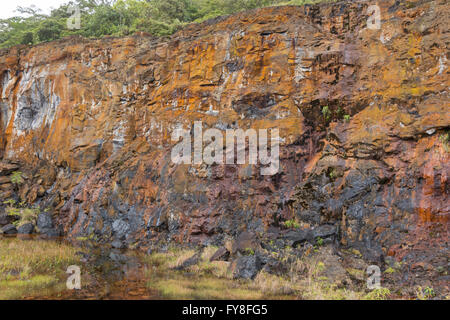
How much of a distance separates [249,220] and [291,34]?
922 centimetres

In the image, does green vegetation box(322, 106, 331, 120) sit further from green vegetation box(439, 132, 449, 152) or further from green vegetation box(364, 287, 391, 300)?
green vegetation box(364, 287, 391, 300)

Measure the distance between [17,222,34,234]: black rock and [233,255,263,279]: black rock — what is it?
12786 millimetres

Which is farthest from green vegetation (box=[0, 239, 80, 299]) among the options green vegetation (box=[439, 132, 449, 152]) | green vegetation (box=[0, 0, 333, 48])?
green vegetation (box=[0, 0, 333, 48])

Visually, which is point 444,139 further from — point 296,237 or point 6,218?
point 6,218

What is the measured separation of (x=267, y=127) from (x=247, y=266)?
6.85 m

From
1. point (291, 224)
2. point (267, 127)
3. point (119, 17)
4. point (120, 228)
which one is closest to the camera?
point (291, 224)

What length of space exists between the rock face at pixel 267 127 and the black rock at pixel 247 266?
5.9 inches

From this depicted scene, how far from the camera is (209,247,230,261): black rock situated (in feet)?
34.8

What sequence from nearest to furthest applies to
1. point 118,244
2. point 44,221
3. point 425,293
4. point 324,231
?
point 425,293 → point 324,231 → point 118,244 → point 44,221

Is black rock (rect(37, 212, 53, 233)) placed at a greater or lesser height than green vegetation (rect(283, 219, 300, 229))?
lesser

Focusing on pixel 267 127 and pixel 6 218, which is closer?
pixel 267 127

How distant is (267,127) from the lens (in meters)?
14.2

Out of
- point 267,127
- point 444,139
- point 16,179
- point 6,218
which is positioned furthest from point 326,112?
point 16,179
